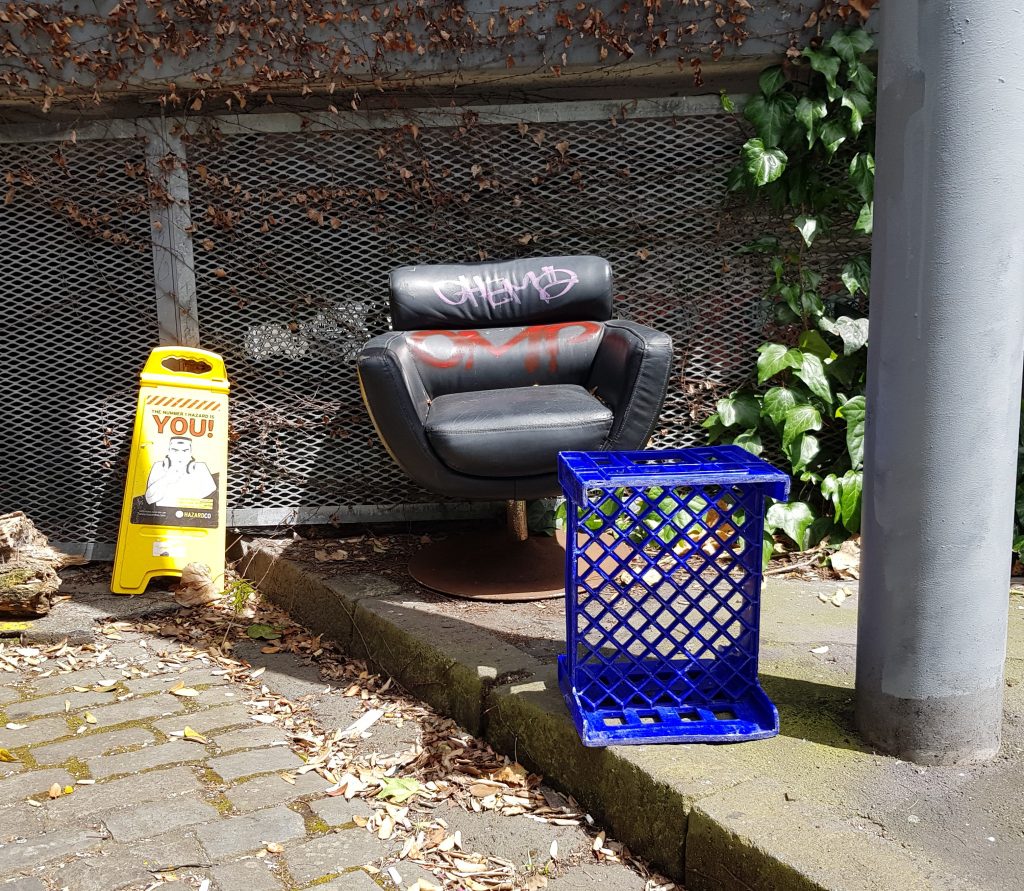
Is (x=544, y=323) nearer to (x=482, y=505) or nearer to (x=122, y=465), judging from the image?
(x=482, y=505)

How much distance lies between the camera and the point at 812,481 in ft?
14.3

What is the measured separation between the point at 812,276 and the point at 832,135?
561 mm

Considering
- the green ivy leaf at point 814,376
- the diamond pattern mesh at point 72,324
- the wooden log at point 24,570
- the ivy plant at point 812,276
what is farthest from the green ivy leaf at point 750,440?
the wooden log at point 24,570

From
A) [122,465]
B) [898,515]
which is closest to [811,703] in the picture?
[898,515]

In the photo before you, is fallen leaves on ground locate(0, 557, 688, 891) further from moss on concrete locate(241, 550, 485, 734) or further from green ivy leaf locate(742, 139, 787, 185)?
green ivy leaf locate(742, 139, 787, 185)

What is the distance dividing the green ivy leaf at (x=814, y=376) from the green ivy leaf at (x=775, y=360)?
28mm

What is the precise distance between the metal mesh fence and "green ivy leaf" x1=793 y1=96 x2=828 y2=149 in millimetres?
290

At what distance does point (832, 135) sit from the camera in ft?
13.8

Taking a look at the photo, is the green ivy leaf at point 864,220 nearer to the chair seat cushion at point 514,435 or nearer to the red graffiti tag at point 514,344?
the red graffiti tag at point 514,344

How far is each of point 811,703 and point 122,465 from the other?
3.17 metres

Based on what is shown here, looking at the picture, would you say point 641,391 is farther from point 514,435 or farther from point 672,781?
point 672,781

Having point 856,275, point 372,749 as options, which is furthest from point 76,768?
point 856,275

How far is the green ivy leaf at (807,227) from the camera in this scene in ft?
14.0

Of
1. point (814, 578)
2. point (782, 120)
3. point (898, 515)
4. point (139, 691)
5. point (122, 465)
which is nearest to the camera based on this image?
point (898, 515)
